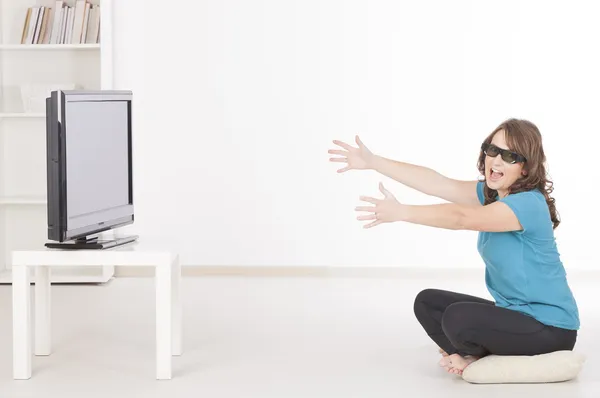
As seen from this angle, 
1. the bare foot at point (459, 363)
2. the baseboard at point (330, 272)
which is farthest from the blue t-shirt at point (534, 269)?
the baseboard at point (330, 272)

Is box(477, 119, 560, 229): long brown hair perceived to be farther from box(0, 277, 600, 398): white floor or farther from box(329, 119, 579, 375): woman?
box(0, 277, 600, 398): white floor

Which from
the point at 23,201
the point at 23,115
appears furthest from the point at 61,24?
the point at 23,201

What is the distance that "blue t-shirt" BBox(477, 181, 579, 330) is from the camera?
3146 millimetres

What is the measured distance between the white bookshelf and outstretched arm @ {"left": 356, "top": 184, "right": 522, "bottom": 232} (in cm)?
249

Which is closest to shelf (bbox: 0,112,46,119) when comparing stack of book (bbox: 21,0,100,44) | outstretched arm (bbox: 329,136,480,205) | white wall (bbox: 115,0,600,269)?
stack of book (bbox: 21,0,100,44)

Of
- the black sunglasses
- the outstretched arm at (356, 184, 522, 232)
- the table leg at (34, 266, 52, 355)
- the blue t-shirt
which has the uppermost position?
the black sunglasses

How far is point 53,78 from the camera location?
5254 mm

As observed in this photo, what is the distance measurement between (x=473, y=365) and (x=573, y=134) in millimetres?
2514

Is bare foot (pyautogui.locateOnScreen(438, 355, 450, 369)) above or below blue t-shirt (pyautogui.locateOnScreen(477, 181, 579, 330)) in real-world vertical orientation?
below

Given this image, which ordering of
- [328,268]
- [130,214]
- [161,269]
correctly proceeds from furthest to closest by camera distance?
[328,268] → [130,214] → [161,269]

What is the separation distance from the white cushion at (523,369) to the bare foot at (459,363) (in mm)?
55

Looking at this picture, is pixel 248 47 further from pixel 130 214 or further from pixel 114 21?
pixel 130 214

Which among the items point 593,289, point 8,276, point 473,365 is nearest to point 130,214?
point 473,365

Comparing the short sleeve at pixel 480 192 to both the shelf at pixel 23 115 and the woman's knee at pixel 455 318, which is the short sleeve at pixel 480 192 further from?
the shelf at pixel 23 115
